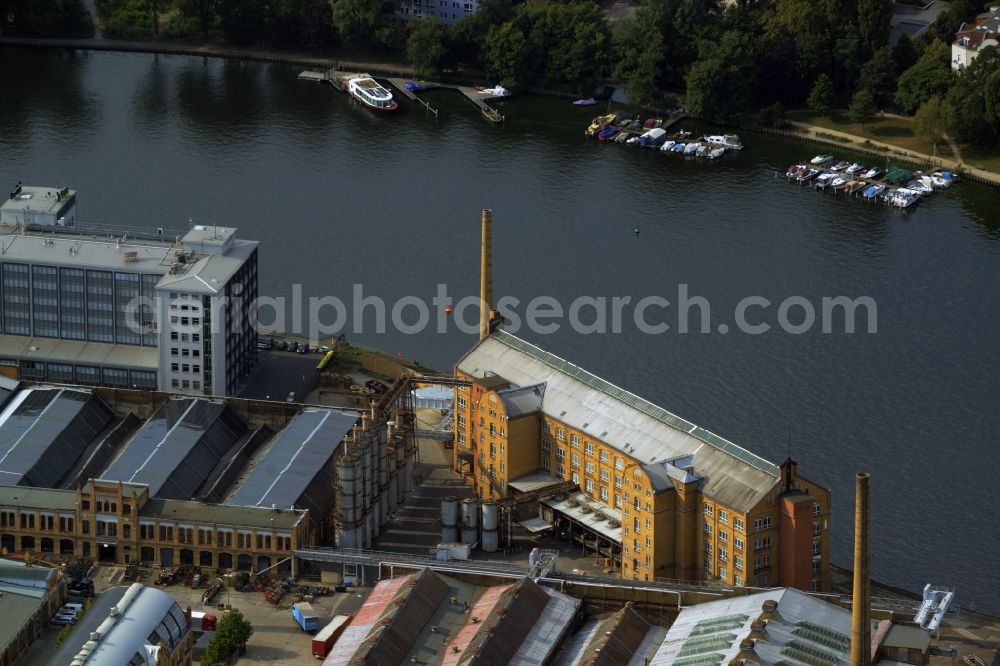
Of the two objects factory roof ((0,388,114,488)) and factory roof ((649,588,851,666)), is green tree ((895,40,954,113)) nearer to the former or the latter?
factory roof ((0,388,114,488))

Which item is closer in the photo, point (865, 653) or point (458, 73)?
point (865, 653)

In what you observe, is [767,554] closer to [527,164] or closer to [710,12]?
[527,164]

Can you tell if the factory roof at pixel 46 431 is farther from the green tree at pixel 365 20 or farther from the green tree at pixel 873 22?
the green tree at pixel 873 22

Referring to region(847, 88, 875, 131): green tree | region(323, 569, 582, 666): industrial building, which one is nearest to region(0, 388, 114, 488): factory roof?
region(323, 569, 582, 666): industrial building

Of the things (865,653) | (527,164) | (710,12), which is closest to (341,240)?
(527,164)

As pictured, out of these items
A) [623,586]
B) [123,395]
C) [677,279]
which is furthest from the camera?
[677,279]

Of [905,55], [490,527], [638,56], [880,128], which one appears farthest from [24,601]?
[905,55]

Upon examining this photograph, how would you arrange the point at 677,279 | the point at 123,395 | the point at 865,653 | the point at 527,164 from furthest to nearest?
the point at 527,164
the point at 677,279
the point at 123,395
the point at 865,653
